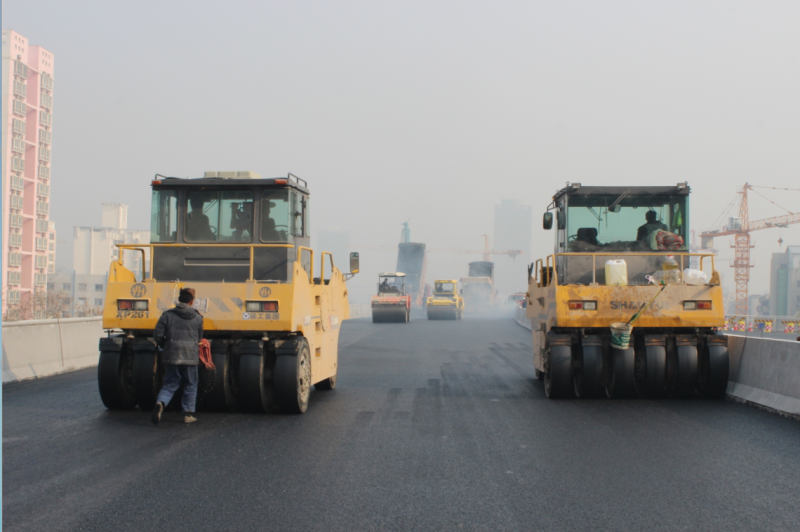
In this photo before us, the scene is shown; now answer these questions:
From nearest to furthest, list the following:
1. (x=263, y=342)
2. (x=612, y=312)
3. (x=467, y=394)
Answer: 1. (x=263, y=342)
2. (x=612, y=312)
3. (x=467, y=394)

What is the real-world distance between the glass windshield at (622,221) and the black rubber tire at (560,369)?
2.03 metres

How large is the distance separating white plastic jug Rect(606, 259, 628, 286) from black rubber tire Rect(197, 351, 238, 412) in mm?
5718

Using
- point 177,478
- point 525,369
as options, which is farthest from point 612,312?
point 177,478

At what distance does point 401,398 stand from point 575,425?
290 cm

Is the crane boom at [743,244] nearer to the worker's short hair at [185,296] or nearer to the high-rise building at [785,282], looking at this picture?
the high-rise building at [785,282]

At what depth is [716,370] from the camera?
9.66 m

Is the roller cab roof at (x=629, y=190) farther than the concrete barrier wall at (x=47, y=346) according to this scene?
No

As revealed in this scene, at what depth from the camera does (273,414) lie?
868cm

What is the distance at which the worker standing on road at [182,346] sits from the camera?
7.95 m

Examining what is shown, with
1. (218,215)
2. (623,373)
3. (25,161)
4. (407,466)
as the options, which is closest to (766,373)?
(623,373)

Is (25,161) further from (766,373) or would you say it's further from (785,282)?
(785,282)

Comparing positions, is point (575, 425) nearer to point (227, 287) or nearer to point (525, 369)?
point (227, 287)

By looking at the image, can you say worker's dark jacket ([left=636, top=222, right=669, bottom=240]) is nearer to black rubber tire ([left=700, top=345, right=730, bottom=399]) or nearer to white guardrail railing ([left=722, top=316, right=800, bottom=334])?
black rubber tire ([left=700, top=345, right=730, bottom=399])

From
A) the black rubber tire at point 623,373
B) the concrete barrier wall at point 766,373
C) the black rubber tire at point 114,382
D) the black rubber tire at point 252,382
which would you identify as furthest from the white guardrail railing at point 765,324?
the black rubber tire at point 114,382
